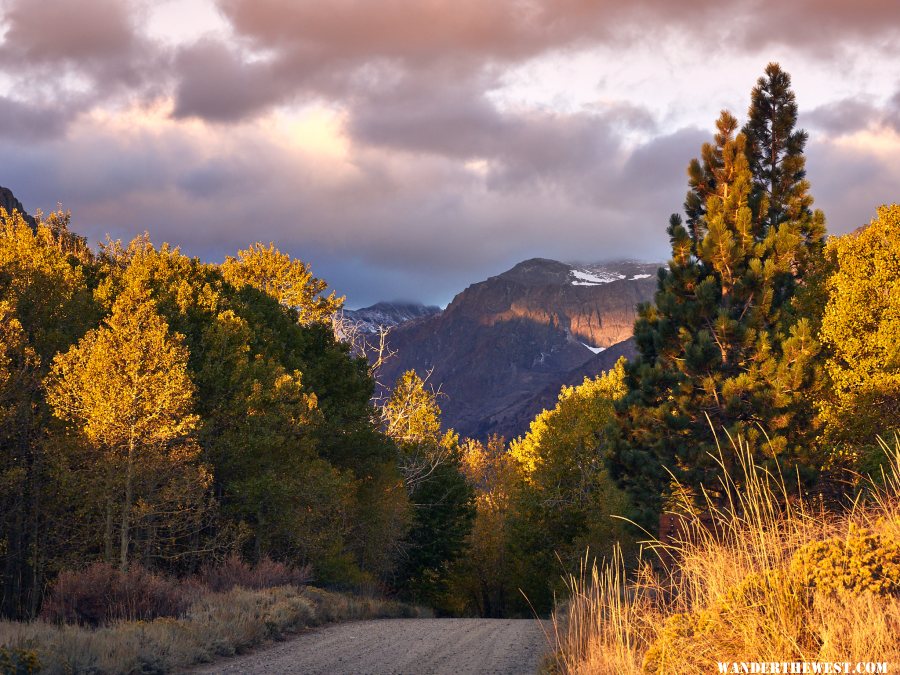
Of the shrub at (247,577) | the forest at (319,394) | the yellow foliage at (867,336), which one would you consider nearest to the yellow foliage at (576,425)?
the forest at (319,394)

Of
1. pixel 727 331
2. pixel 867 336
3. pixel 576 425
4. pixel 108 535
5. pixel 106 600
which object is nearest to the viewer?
pixel 106 600

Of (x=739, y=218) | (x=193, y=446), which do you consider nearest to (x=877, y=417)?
(x=739, y=218)

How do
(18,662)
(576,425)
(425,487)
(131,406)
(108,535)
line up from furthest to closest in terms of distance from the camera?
(576,425), (425,487), (108,535), (131,406), (18,662)

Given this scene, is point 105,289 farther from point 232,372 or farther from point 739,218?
point 739,218

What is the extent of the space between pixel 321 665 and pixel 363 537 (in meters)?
28.1

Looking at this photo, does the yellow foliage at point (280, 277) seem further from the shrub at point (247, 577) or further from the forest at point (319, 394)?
the shrub at point (247, 577)

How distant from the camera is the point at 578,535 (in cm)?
5041

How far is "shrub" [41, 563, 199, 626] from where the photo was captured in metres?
14.9

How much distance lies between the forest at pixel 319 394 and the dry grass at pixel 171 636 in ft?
16.8

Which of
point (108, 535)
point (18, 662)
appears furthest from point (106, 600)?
point (108, 535)

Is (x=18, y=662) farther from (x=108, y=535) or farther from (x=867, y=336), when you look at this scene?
(x=867, y=336)

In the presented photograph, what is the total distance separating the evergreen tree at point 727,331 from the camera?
26312 mm

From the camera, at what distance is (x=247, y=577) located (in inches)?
882

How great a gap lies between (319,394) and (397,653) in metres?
25.6
